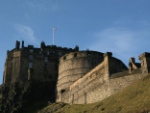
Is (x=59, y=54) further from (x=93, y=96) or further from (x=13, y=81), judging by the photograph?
(x=93, y=96)

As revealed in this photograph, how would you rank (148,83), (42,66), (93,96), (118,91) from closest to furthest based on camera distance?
(148,83)
(118,91)
(93,96)
(42,66)

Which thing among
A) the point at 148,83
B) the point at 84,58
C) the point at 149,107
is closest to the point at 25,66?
the point at 84,58

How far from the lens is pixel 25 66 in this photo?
67625mm

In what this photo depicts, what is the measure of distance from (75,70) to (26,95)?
445 inches

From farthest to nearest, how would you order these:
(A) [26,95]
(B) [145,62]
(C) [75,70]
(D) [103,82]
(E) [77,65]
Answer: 1. (A) [26,95]
2. (C) [75,70]
3. (E) [77,65]
4. (D) [103,82]
5. (B) [145,62]

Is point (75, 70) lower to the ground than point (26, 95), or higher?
higher

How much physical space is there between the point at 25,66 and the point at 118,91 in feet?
102

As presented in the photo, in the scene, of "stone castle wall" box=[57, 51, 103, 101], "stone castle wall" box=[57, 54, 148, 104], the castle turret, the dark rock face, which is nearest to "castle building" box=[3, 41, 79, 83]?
the dark rock face

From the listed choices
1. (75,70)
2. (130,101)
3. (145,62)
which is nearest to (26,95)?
(75,70)

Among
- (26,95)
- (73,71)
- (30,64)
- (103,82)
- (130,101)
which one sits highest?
(30,64)

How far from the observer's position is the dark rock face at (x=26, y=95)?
193 ft

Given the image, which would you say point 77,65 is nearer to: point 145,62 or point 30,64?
point 30,64

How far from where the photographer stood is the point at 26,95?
63.4 m

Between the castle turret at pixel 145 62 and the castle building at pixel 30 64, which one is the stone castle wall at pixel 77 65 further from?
the castle turret at pixel 145 62
